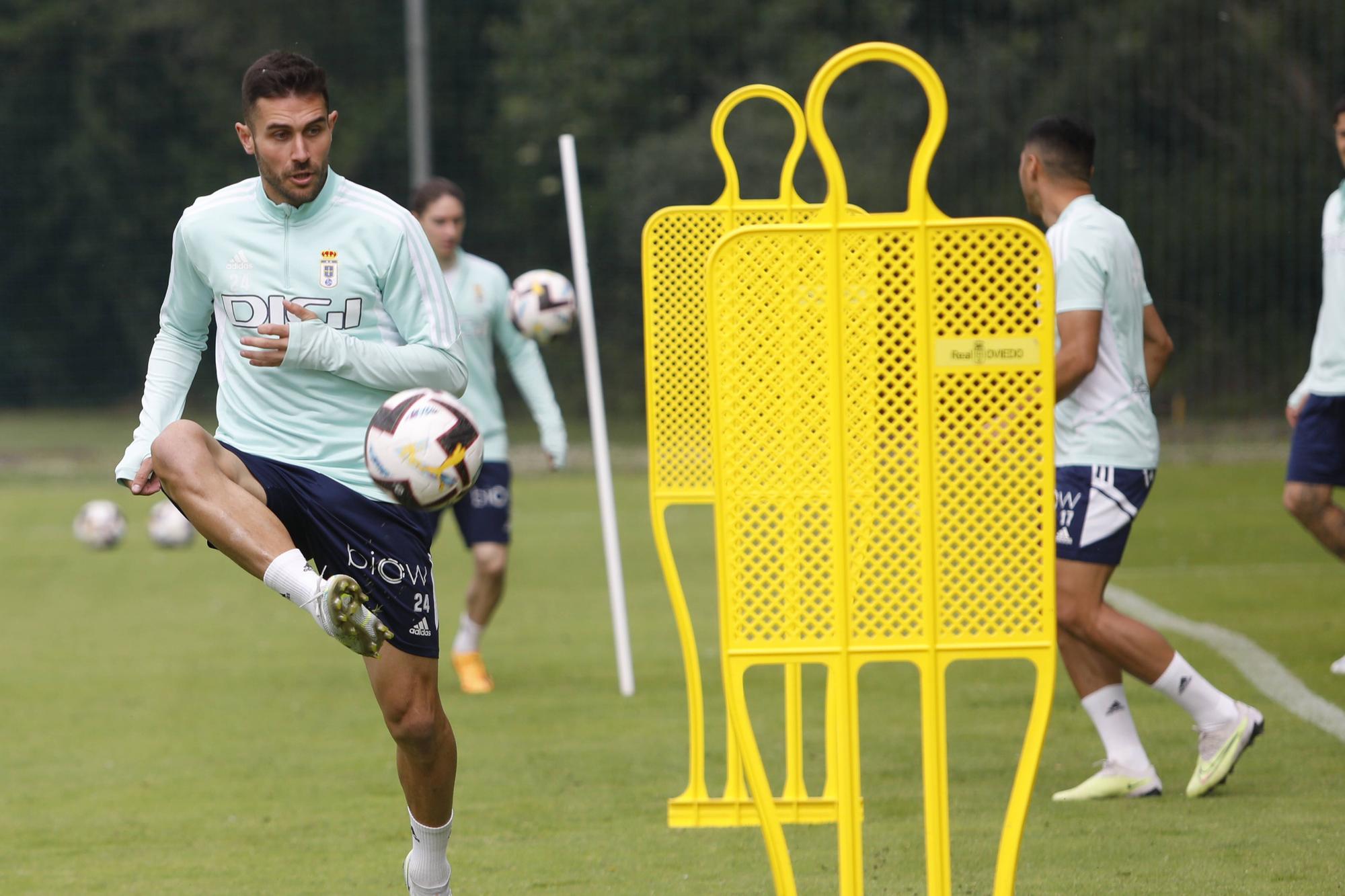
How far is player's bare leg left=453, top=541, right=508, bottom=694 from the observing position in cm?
836

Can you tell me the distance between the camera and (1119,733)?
573 centimetres

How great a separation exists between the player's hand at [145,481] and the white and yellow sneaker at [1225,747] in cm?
335

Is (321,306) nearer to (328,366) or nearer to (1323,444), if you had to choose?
(328,366)

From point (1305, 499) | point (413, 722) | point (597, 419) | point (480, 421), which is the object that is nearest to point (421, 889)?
point (413, 722)

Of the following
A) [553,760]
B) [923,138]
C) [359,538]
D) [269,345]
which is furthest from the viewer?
[553,760]

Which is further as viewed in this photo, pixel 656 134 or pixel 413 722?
pixel 656 134

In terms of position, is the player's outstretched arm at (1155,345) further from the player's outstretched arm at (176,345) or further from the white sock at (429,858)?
the player's outstretched arm at (176,345)

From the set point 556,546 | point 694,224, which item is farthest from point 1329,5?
point 694,224

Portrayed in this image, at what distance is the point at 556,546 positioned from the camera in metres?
14.1

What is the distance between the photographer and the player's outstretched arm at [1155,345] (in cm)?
608

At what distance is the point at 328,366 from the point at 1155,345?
310 cm

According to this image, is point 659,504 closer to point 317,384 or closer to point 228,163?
point 317,384

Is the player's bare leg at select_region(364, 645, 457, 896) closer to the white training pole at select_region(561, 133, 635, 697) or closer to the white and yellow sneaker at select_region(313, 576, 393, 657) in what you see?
the white and yellow sneaker at select_region(313, 576, 393, 657)

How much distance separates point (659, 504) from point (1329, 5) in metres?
17.9
